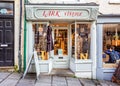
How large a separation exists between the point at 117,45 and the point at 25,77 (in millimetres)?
4851

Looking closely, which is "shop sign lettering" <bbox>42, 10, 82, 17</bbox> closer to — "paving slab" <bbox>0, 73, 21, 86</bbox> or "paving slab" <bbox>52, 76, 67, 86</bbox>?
"paving slab" <bbox>52, 76, 67, 86</bbox>

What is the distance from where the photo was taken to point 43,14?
45.8 feet

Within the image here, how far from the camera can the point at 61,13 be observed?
1398cm

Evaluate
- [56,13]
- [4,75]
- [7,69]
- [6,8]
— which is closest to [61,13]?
[56,13]

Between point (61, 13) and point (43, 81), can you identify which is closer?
point (43, 81)

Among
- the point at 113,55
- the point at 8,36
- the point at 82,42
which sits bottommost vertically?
the point at 113,55

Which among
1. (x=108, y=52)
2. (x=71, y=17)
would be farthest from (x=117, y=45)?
(x=71, y=17)

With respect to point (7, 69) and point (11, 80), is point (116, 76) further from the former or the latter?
point (7, 69)

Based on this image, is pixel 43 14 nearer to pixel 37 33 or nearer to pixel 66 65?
pixel 37 33

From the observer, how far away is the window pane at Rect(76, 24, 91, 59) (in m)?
14.5

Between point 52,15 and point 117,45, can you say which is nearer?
point 52,15

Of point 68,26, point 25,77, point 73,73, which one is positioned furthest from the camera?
point 68,26

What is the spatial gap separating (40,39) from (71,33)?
166cm

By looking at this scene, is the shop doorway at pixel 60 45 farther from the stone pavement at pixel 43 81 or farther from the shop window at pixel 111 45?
the shop window at pixel 111 45
